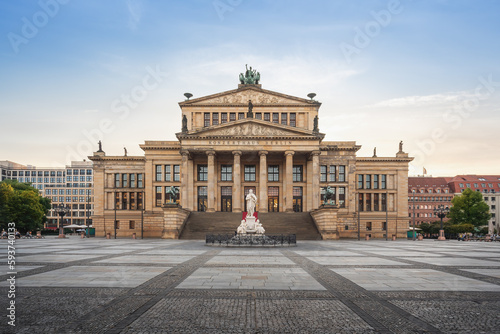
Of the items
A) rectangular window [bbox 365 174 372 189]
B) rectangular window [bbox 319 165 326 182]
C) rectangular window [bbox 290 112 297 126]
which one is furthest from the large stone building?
rectangular window [bbox 319 165 326 182]

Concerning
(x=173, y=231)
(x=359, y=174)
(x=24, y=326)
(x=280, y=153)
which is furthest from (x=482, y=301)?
(x=359, y=174)

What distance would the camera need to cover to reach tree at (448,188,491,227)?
8581 cm

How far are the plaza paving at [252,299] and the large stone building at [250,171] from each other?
38878 millimetres

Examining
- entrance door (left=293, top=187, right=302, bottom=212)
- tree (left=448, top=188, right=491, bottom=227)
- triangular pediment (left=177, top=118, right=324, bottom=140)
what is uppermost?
triangular pediment (left=177, top=118, right=324, bottom=140)

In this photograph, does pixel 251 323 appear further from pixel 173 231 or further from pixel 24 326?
pixel 173 231

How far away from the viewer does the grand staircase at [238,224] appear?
47.0 metres

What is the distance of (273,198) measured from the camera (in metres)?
63.8

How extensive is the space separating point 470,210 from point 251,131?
58.7 m

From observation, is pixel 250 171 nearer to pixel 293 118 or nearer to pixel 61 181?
pixel 293 118

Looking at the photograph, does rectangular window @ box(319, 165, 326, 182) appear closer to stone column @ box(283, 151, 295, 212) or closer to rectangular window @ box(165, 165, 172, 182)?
stone column @ box(283, 151, 295, 212)

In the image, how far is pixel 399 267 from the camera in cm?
1920

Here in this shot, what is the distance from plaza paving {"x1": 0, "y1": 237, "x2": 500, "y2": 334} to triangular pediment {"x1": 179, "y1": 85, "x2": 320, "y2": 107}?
4746 cm

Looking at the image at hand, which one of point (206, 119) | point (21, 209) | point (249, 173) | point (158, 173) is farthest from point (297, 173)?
point (21, 209)

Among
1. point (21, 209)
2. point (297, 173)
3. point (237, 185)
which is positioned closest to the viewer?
point (237, 185)
